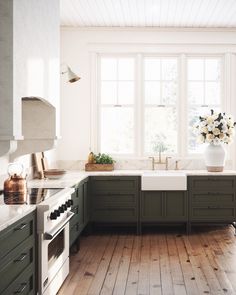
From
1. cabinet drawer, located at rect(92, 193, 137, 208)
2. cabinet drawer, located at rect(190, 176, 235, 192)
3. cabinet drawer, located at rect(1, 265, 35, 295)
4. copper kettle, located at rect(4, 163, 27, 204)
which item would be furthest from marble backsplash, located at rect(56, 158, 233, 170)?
cabinet drawer, located at rect(1, 265, 35, 295)

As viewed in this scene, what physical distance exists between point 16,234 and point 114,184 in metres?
3.26

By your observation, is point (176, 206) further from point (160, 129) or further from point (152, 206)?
point (160, 129)

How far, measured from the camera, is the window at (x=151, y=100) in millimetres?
6555

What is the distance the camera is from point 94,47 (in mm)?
6465

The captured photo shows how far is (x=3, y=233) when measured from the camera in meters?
2.38

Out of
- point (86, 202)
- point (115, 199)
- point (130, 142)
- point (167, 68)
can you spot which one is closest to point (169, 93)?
point (167, 68)

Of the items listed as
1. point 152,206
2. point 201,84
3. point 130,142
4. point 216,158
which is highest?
point 201,84

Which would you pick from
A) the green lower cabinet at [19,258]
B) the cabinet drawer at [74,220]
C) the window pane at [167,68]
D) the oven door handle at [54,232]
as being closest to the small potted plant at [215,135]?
the window pane at [167,68]

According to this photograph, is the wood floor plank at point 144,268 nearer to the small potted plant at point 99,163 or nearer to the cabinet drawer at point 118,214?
the cabinet drawer at point 118,214

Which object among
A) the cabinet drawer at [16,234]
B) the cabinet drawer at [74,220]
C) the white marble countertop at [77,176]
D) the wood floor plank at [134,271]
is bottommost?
the wood floor plank at [134,271]

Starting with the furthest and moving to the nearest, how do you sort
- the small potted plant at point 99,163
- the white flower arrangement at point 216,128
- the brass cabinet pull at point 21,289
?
1. the small potted plant at point 99,163
2. the white flower arrangement at point 216,128
3. the brass cabinet pull at point 21,289

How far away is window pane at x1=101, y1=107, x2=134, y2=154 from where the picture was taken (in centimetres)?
658

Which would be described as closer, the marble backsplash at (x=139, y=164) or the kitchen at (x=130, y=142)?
the kitchen at (x=130, y=142)

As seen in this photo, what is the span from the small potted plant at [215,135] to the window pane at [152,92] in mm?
829
